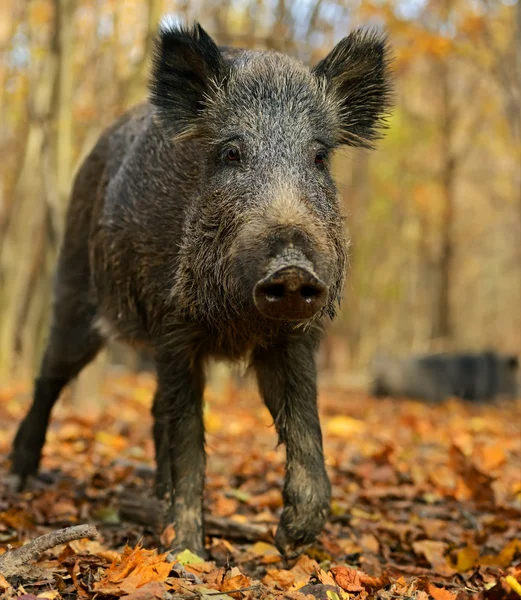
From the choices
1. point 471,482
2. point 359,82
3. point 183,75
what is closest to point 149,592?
point 183,75

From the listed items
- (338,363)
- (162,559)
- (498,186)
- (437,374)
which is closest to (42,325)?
(437,374)

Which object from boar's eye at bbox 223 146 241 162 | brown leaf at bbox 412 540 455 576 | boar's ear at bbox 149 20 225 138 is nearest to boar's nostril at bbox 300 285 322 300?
boar's eye at bbox 223 146 241 162

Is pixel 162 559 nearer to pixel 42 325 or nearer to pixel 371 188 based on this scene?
pixel 42 325

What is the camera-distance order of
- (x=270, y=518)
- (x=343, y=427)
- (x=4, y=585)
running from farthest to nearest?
(x=343, y=427) < (x=270, y=518) < (x=4, y=585)

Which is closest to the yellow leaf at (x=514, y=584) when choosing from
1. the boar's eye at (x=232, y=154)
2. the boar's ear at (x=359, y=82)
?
→ the boar's eye at (x=232, y=154)

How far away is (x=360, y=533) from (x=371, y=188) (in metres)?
22.3

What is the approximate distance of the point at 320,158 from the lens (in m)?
3.93

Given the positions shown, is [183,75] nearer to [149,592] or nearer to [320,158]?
[320,158]

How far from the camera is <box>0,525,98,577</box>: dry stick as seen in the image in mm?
2885

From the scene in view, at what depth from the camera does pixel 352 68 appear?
170 inches

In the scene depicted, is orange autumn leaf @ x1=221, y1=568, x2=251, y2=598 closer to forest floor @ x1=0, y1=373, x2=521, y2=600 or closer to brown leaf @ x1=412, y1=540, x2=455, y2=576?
forest floor @ x1=0, y1=373, x2=521, y2=600

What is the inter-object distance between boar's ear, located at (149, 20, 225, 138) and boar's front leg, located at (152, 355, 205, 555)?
122cm

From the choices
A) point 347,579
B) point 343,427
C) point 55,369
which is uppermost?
point 55,369

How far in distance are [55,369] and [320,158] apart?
9.43 ft
